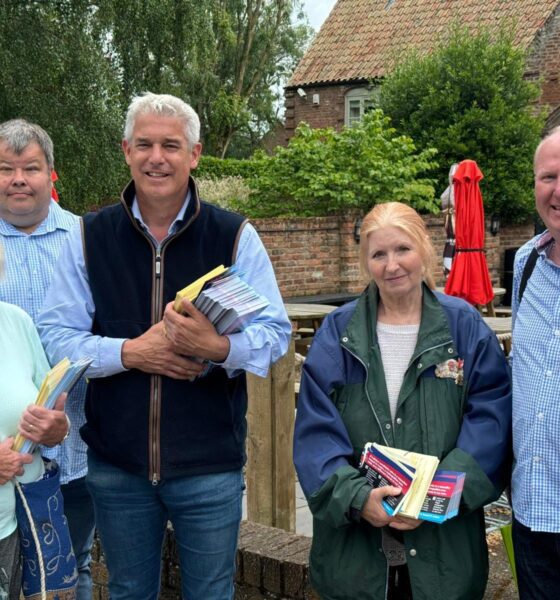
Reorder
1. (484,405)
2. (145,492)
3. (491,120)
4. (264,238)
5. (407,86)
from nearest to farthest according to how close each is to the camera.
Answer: (484,405) < (145,492) < (264,238) < (491,120) < (407,86)

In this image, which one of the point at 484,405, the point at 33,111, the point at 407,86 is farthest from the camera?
the point at 407,86

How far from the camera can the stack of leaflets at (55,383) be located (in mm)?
2594

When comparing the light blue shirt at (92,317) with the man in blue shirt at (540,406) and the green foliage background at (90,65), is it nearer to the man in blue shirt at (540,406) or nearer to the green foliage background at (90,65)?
the man in blue shirt at (540,406)

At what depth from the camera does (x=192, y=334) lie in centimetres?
260

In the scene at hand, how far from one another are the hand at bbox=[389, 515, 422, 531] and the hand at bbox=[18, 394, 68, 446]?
3.47ft

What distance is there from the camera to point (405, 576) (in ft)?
9.09

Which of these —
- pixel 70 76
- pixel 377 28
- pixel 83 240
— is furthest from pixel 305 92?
pixel 83 240

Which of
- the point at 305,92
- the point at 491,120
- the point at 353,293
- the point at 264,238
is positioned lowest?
the point at 353,293

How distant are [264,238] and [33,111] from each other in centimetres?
477

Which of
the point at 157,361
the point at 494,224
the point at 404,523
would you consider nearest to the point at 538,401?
the point at 404,523

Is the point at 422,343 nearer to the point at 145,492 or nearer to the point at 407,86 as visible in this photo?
the point at 145,492

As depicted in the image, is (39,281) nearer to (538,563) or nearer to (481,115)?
(538,563)

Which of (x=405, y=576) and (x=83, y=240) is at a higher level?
(x=83, y=240)

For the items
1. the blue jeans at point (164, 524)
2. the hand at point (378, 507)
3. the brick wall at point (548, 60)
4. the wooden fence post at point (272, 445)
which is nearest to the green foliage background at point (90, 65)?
the brick wall at point (548, 60)
